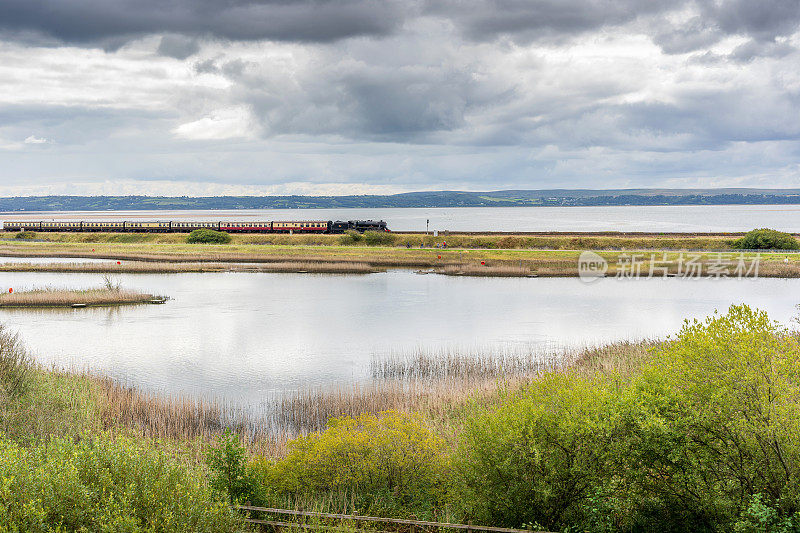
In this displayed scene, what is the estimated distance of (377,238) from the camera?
103875mm

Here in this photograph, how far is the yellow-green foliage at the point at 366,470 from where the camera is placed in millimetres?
13656

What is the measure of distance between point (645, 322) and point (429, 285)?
25.1 metres

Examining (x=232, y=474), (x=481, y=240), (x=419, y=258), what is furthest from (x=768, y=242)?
(x=232, y=474)

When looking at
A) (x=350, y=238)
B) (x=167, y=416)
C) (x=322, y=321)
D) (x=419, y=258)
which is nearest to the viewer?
(x=167, y=416)

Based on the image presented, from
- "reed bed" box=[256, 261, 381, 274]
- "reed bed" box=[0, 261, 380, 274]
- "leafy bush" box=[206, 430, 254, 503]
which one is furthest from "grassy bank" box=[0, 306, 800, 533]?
"reed bed" box=[0, 261, 380, 274]

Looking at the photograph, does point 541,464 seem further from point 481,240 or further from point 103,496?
point 481,240

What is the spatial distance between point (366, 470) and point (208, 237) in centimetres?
10029

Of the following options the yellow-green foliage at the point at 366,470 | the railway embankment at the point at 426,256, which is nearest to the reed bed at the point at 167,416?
the yellow-green foliage at the point at 366,470

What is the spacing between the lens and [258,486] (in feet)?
42.3

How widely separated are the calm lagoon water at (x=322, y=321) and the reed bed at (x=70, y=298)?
1900mm

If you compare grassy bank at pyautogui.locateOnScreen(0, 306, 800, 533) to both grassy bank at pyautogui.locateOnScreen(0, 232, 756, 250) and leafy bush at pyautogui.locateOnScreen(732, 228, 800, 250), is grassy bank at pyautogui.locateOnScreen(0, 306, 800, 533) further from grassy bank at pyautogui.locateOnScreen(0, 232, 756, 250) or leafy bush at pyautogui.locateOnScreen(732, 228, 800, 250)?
leafy bush at pyautogui.locateOnScreen(732, 228, 800, 250)

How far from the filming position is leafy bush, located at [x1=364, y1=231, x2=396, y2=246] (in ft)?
337

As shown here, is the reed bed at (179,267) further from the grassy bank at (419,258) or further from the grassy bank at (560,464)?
the grassy bank at (560,464)

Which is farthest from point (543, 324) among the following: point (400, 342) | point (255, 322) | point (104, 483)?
point (104, 483)
